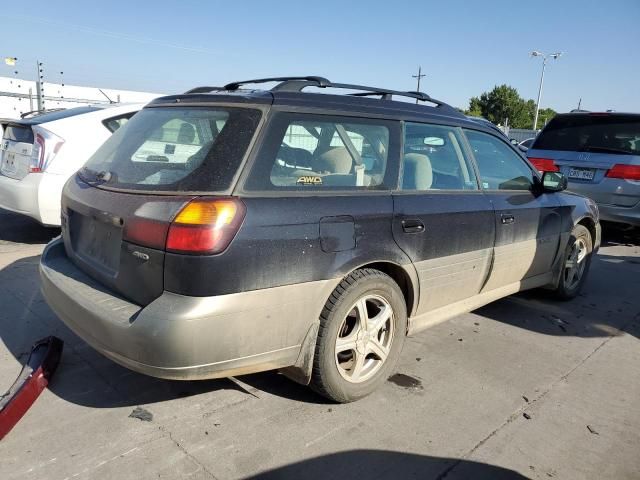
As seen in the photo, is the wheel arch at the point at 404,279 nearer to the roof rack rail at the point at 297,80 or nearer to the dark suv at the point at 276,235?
the dark suv at the point at 276,235

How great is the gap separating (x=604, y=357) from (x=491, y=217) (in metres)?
1.37

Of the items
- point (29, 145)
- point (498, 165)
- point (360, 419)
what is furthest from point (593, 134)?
point (29, 145)

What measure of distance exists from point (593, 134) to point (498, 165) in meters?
4.24

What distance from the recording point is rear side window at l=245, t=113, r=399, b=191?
2543 mm

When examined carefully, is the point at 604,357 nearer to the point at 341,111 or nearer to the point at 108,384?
the point at 341,111

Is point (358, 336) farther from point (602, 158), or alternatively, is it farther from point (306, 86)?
point (602, 158)

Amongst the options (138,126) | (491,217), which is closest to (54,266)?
(138,126)

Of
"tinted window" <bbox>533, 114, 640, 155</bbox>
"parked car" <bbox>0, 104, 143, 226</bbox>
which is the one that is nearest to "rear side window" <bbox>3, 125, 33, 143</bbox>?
"parked car" <bbox>0, 104, 143, 226</bbox>

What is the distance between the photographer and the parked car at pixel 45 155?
5398 millimetres

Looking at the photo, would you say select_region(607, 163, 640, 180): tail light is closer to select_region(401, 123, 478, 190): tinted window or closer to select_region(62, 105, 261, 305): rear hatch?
select_region(401, 123, 478, 190): tinted window

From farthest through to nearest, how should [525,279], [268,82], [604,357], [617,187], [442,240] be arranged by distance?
[617,187] → [525,279] → [604,357] → [268,82] → [442,240]

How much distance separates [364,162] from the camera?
3012 mm

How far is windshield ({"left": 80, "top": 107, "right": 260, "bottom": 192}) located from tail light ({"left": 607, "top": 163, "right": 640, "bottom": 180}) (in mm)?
6126

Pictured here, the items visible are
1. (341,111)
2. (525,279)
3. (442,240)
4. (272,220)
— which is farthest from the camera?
(525,279)
